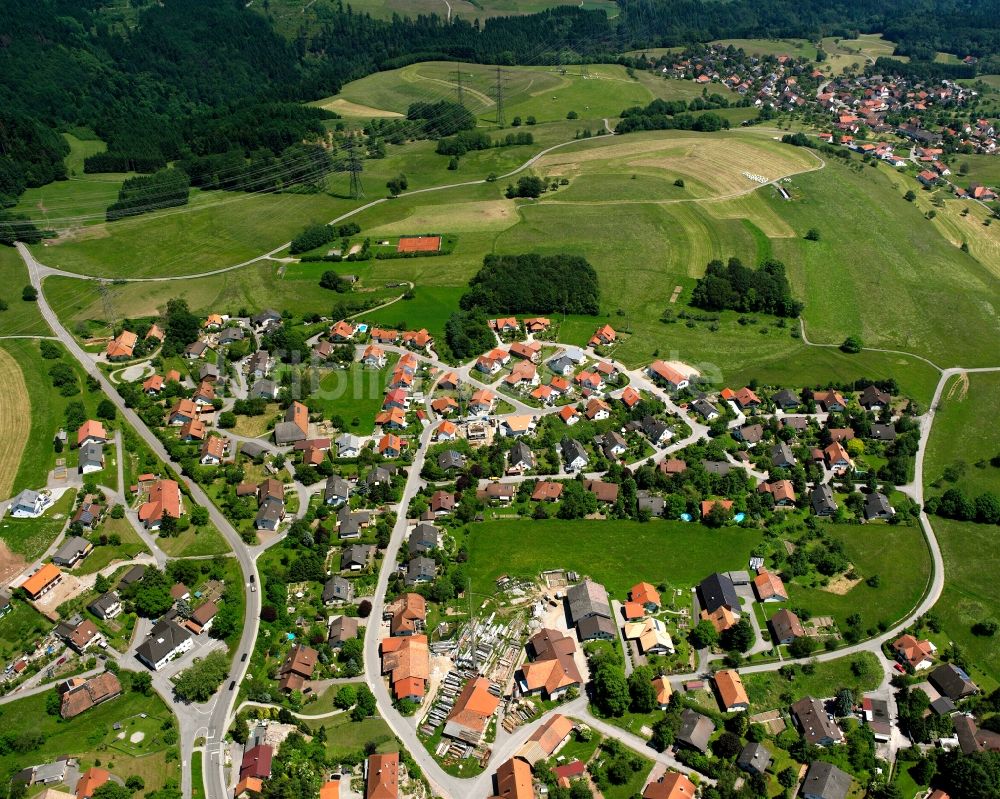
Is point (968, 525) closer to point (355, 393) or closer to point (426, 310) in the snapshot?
point (355, 393)

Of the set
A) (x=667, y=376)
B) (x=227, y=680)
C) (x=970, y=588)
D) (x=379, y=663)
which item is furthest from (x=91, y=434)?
(x=970, y=588)

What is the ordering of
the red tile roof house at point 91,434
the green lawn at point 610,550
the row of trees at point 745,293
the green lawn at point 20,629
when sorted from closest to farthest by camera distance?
1. the green lawn at point 20,629
2. the green lawn at point 610,550
3. the red tile roof house at point 91,434
4. the row of trees at point 745,293

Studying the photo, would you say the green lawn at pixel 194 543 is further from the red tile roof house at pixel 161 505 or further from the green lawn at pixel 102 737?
the green lawn at pixel 102 737

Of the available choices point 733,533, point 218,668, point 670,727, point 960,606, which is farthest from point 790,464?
point 218,668

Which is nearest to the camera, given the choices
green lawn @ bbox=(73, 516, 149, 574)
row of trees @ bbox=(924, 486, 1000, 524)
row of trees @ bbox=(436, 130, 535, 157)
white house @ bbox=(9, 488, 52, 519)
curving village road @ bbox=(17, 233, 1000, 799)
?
curving village road @ bbox=(17, 233, 1000, 799)

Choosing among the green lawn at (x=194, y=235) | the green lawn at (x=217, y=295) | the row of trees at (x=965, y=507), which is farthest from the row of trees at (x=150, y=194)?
the row of trees at (x=965, y=507)

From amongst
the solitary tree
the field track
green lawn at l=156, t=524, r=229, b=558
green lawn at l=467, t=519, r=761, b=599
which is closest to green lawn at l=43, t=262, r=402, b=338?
the field track

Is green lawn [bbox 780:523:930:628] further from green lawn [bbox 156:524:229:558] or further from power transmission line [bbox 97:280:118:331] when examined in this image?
power transmission line [bbox 97:280:118:331]

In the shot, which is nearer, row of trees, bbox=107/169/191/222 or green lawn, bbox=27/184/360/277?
green lawn, bbox=27/184/360/277
